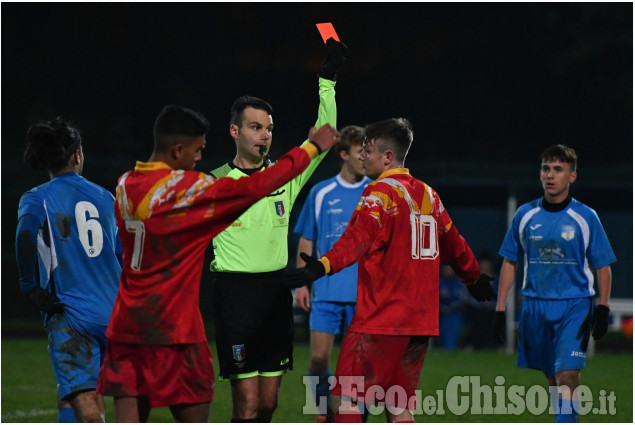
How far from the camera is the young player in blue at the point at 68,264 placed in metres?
5.84

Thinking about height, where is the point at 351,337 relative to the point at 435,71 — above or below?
below

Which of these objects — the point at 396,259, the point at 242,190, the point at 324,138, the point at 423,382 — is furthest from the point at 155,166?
the point at 423,382

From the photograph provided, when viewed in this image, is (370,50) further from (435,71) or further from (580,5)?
(580,5)

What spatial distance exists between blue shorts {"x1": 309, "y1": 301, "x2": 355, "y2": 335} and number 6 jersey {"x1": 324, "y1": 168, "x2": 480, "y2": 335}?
252cm

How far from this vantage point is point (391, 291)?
5.82m

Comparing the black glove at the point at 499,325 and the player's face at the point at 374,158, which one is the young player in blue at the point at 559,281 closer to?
the black glove at the point at 499,325

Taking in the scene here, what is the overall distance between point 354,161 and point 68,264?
3.25 m

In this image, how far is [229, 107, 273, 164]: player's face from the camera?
254 inches

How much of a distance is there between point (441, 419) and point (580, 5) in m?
23.3

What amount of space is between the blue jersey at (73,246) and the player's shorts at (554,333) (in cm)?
329

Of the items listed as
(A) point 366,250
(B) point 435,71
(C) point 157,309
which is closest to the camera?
(C) point 157,309

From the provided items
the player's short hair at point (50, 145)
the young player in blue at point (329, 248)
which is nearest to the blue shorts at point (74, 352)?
the player's short hair at point (50, 145)

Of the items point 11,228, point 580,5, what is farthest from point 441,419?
point 580,5

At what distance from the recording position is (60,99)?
31219 millimetres
